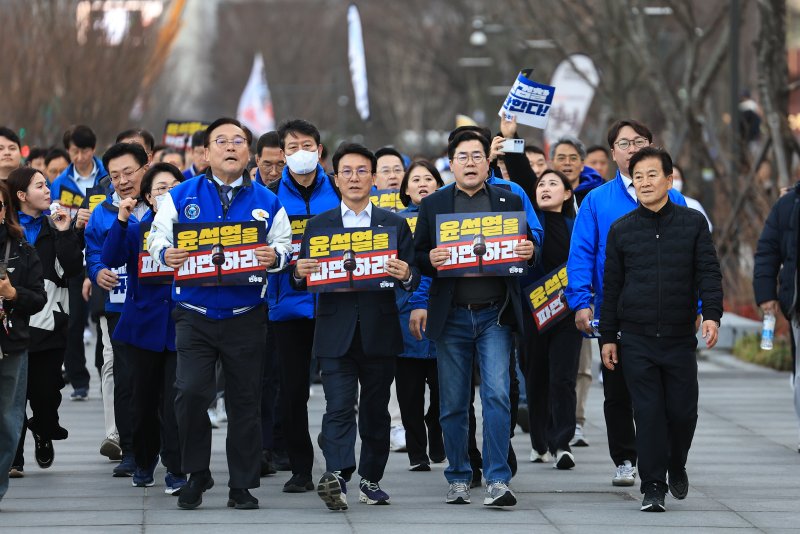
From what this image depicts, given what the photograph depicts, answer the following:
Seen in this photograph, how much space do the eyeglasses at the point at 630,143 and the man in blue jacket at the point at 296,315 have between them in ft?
5.78

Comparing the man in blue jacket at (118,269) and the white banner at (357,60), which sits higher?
the white banner at (357,60)

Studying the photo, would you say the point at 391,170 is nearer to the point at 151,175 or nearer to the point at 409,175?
the point at 409,175

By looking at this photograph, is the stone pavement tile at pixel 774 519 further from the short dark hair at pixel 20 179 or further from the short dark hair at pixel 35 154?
the short dark hair at pixel 35 154

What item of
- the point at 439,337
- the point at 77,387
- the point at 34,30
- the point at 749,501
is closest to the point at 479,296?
the point at 439,337

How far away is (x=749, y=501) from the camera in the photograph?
33.8ft

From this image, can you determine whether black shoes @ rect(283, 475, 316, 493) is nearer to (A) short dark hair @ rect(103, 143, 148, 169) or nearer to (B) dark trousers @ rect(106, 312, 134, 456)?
(B) dark trousers @ rect(106, 312, 134, 456)

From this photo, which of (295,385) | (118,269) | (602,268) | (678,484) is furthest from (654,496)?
(118,269)

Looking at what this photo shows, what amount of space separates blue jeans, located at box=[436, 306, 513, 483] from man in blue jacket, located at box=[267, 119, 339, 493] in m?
0.90

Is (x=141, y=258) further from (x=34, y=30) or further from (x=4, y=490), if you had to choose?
(x=34, y=30)

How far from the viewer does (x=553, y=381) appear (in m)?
11.9

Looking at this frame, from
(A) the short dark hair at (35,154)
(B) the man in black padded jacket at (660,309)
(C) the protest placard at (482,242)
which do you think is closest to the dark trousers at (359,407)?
(C) the protest placard at (482,242)

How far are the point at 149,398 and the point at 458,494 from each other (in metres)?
1.98

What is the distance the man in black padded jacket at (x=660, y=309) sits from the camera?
9859 mm

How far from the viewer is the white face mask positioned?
35.6ft
